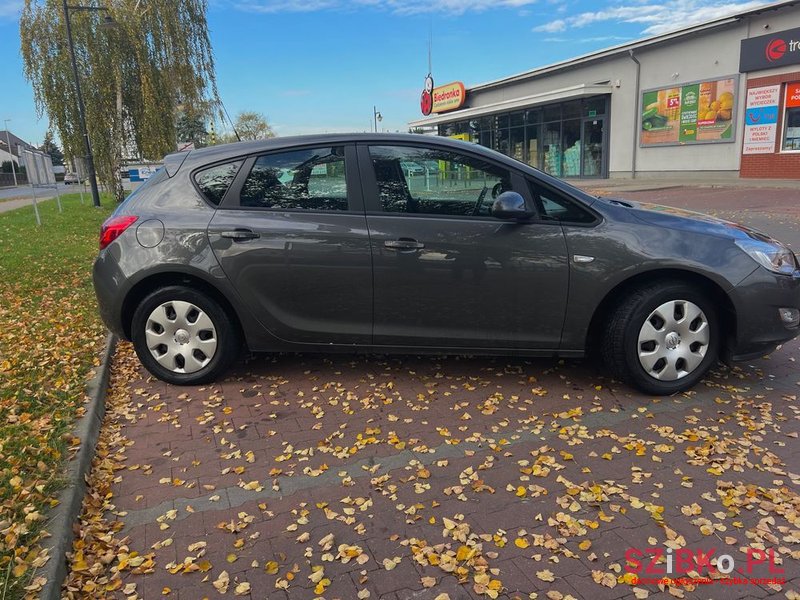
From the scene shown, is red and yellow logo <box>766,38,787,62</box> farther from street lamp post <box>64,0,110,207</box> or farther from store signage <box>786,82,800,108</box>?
street lamp post <box>64,0,110,207</box>

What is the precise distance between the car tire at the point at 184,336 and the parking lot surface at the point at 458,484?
0.16 metres

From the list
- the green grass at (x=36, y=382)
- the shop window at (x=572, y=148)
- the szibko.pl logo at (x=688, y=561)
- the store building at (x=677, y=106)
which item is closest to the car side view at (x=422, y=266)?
the green grass at (x=36, y=382)

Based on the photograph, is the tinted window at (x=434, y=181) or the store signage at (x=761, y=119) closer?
the tinted window at (x=434, y=181)

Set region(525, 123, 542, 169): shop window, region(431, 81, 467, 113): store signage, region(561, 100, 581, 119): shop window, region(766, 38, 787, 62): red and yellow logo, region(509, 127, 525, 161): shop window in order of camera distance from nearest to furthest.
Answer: region(766, 38, 787, 62): red and yellow logo
region(561, 100, 581, 119): shop window
region(525, 123, 542, 169): shop window
region(509, 127, 525, 161): shop window
region(431, 81, 467, 113): store signage

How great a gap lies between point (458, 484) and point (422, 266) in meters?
1.45

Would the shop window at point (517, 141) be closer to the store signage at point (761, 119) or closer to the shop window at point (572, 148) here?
the shop window at point (572, 148)

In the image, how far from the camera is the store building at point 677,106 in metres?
19.5

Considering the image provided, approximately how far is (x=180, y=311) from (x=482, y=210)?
7.23ft

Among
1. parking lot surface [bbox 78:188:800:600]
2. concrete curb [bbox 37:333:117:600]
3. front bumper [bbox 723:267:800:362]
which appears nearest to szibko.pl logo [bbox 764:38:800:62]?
parking lot surface [bbox 78:188:800:600]

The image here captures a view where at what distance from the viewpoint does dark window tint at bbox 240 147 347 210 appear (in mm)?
4164

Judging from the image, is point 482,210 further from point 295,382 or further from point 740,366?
point 740,366

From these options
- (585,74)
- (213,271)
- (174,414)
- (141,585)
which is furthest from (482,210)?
(585,74)

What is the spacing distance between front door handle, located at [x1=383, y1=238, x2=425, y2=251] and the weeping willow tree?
19957 millimetres

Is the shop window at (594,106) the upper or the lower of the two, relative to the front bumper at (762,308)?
upper
